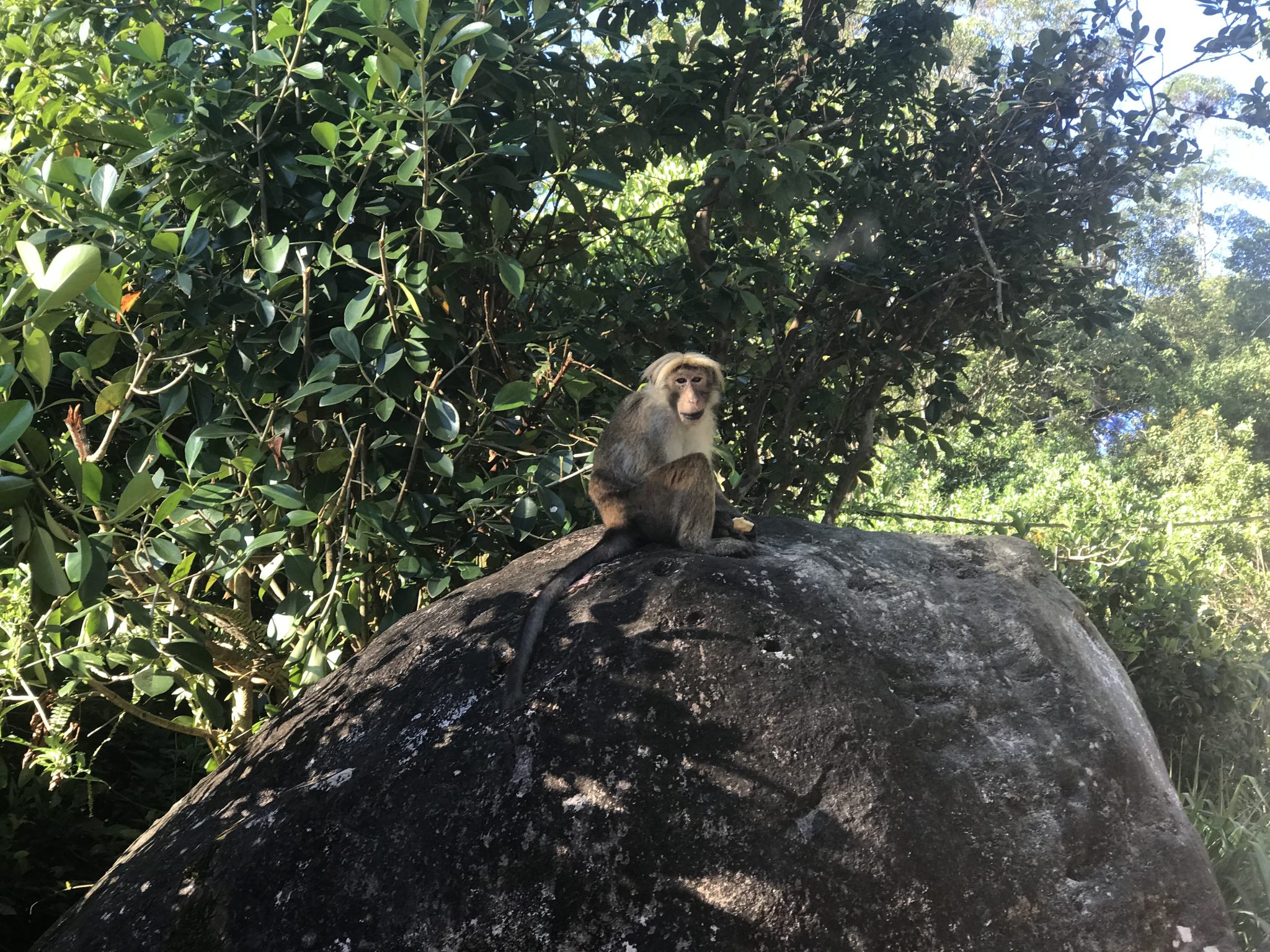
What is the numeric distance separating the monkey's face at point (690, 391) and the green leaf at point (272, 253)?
180 centimetres

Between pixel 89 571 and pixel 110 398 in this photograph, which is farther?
pixel 110 398

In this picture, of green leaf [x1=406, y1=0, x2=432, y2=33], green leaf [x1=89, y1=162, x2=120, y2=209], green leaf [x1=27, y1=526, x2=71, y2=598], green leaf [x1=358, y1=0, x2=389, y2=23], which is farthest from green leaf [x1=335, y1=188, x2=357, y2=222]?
green leaf [x1=27, y1=526, x2=71, y2=598]

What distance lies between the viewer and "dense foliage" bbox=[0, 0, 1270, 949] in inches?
139

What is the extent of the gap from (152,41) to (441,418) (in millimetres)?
1666

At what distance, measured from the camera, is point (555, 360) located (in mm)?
4613

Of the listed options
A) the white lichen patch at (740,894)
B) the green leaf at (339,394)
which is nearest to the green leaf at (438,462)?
the green leaf at (339,394)

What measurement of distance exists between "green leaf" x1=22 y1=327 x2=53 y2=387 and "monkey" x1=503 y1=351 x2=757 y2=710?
199cm

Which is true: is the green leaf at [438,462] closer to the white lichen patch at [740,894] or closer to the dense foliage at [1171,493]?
the white lichen patch at [740,894]

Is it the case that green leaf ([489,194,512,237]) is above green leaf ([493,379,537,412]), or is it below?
above

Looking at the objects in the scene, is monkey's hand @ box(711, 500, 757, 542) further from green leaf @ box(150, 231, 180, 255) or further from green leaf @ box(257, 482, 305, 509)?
green leaf @ box(150, 231, 180, 255)

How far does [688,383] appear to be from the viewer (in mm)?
4645

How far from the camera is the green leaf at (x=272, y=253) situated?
3629 mm

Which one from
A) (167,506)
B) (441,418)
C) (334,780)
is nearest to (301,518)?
(441,418)

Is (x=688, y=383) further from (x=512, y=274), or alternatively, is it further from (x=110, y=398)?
(x=110, y=398)
